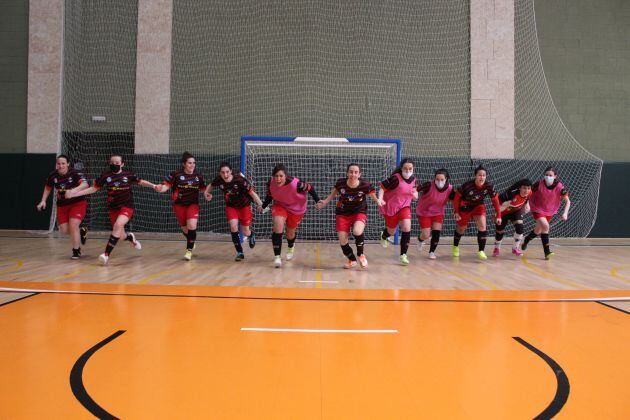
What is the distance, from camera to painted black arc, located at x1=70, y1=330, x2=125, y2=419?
2.17 meters

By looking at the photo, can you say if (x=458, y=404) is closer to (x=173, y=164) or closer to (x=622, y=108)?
(x=173, y=164)

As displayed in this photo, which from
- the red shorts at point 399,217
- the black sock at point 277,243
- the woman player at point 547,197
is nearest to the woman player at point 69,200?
the black sock at point 277,243

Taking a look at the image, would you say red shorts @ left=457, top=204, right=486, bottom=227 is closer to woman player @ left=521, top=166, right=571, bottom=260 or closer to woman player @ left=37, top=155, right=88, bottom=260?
woman player @ left=521, top=166, right=571, bottom=260

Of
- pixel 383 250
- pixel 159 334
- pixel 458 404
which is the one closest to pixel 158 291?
pixel 159 334

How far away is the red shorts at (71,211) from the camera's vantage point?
7.51 m

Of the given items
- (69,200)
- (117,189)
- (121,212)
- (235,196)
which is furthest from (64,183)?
(235,196)

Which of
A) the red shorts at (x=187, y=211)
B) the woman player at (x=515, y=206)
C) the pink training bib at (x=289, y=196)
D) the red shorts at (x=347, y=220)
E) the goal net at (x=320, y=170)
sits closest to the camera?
the red shorts at (x=347, y=220)

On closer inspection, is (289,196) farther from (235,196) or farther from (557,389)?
(557,389)

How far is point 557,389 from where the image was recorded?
8.29 feet

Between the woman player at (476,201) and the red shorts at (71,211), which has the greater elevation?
the woman player at (476,201)

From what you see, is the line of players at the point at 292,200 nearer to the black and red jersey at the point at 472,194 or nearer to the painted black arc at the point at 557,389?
the black and red jersey at the point at 472,194

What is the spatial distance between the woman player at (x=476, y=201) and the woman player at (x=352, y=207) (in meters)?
2.12

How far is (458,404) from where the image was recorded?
7.61 feet

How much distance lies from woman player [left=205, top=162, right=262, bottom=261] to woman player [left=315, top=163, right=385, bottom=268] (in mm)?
1404
